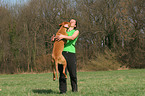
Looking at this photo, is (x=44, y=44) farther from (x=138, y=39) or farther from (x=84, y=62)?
(x=138, y=39)

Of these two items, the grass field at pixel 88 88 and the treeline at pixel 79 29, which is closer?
the grass field at pixel 88 88

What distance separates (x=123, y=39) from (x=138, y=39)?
7.16ft

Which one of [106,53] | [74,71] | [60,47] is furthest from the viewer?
[106,53]

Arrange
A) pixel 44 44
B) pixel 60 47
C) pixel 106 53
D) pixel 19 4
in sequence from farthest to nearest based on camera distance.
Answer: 1. pixel 19 4
2. pixel 44 44
3. pixel 106 53
4. pixel 60 47

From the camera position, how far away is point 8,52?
3192 centimetres

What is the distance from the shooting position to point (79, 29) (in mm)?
33812

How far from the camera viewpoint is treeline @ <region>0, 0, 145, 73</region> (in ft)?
102

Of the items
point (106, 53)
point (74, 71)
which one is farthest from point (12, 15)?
point (74, 71)

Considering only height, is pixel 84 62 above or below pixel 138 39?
below

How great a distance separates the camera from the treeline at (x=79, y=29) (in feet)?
102

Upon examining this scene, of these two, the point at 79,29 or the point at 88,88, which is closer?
the point at 88,88

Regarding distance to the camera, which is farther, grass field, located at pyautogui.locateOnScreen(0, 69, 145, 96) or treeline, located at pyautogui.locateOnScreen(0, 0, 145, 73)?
treeline, located at pyautogui.locateOnScreen(0, 0, 145, 73)

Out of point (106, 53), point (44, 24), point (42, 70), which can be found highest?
point (44, 24)

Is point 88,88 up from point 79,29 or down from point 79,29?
down
